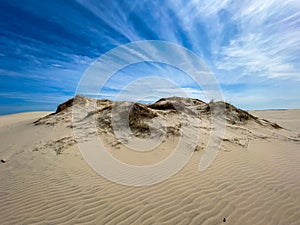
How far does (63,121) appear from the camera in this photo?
12.2 m

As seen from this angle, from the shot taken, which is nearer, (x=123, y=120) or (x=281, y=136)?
(x=123, y=120)

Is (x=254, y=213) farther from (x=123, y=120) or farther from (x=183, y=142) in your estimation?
(x=123, y=120)

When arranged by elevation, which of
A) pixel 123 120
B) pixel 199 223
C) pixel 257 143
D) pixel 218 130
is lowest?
pixel 199 223

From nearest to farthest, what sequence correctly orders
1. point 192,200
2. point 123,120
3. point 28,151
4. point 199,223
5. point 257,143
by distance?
point 199,223, point 192,200, point 28,151, point 257,143, point 123,120

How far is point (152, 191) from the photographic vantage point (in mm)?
5379

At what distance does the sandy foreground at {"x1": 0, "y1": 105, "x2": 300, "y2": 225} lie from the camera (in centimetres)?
434

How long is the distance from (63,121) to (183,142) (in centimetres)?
684

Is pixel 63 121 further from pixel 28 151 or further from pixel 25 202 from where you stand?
pixel 25 202

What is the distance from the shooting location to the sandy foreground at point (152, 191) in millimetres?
4344

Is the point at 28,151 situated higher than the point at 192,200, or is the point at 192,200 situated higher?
the point at 28,151

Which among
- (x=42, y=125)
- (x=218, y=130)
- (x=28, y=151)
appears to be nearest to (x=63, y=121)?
(x=42, y=125)

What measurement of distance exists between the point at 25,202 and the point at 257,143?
9557mm

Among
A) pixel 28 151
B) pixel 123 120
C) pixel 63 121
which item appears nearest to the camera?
pixel 28 151

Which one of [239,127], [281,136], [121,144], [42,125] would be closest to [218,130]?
[239,127]
